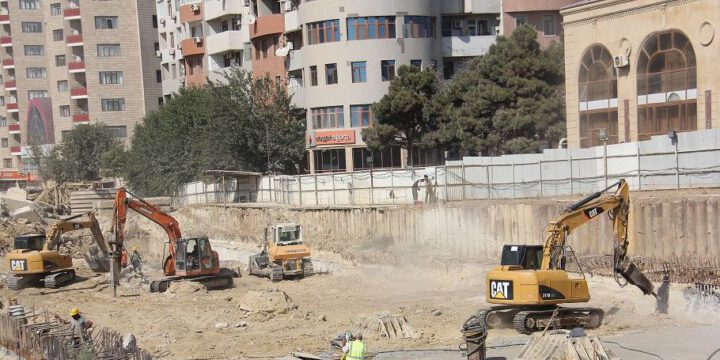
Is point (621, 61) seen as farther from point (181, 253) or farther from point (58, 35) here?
point (58, 35)

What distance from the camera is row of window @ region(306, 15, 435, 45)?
5647 centimetres

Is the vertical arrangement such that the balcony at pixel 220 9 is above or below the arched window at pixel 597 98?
above

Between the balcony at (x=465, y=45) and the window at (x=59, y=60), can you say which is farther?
the window at (x=59, y=60)

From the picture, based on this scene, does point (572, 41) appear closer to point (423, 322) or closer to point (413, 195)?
point (413, 195)

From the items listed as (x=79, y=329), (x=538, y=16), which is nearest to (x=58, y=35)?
(x=538, y=16)

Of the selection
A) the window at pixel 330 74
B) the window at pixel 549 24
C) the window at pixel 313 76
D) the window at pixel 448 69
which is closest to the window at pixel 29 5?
the window at pixel 313 76

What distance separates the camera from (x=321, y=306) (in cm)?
3164

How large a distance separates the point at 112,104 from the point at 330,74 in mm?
42514

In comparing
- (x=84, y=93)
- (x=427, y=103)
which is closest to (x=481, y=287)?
(x=427, y=103)

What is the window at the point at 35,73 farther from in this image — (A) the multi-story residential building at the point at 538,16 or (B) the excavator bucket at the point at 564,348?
(B) the excavator bucket at the point at 564,348

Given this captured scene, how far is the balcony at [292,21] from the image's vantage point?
6073cm

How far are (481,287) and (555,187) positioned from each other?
635 centimetres

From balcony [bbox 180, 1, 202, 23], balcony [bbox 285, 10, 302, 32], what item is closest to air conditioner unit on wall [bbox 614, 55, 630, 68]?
balcony [bbox 285, 10, 302, 32]

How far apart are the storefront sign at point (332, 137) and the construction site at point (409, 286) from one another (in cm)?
944
